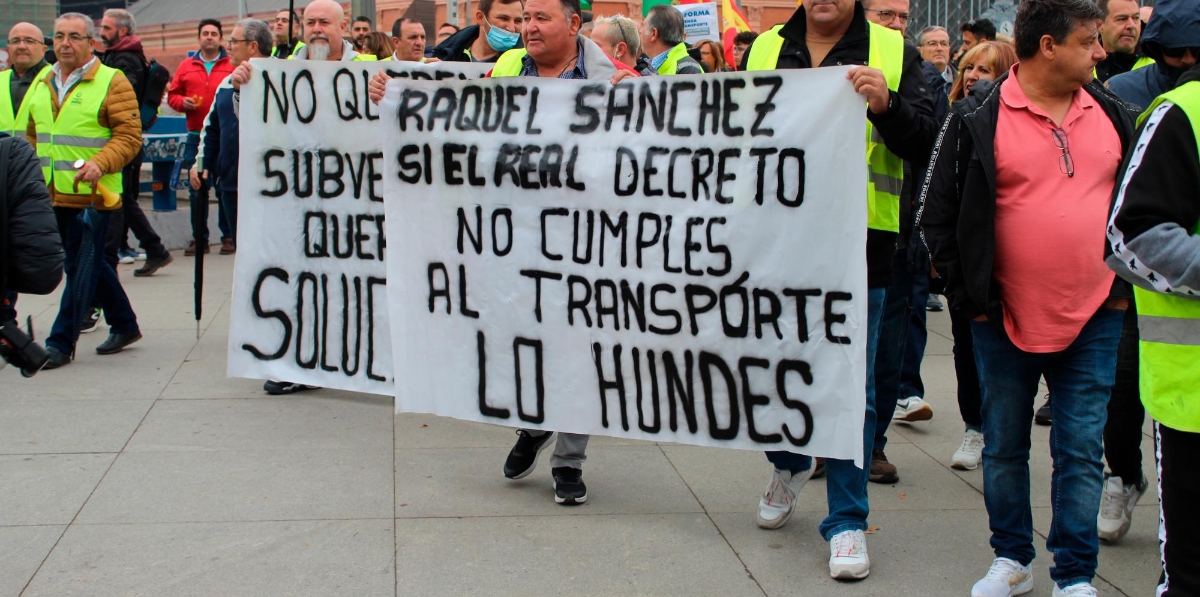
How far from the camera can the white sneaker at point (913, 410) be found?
231 inches

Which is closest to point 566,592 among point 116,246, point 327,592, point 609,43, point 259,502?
point 327,592

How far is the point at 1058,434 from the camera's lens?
12.1 feet

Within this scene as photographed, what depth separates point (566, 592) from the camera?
384 centimetres

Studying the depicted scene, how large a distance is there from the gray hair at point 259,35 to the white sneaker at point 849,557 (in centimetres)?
555

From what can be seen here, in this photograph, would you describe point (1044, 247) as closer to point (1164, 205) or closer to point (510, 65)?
point (1164, 205)

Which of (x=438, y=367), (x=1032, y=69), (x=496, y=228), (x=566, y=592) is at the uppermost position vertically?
(x=1032, y=69)

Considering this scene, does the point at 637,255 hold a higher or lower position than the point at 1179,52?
lower

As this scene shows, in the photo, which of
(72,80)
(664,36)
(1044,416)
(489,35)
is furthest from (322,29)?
(1044,416)

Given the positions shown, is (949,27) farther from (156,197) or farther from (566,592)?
(566,592)

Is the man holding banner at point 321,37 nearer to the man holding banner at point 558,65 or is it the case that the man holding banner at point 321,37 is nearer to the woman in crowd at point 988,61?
the man holding banner at point 558,65

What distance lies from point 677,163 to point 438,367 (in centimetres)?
125

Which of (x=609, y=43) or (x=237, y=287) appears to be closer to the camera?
(x=237, y=287)

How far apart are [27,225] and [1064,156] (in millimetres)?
3436

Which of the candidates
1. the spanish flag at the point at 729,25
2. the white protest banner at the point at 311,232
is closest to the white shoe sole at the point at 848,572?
the white protest banner at the point at 311,232
